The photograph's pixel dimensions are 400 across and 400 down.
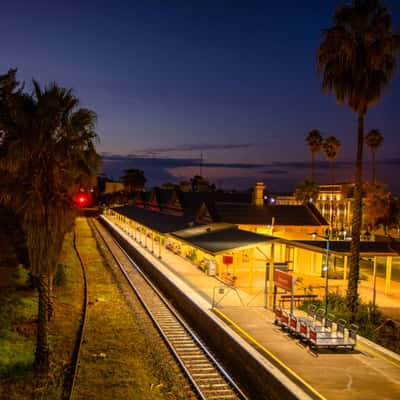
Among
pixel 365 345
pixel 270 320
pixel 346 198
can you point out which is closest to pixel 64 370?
pixel 270 320

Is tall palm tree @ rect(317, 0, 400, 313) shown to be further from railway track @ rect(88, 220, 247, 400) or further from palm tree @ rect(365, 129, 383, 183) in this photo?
palm tree @ rect(365, 129, 383, 183)

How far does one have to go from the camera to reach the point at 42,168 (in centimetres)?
1212

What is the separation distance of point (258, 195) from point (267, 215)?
139 inches

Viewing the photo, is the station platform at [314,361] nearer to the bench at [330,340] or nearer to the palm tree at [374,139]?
the bench at [330,340]

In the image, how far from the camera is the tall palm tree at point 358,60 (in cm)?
1697

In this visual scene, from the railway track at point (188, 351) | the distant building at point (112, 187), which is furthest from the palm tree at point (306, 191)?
the distant building at point (112, 187)

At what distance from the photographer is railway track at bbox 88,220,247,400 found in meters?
11.1

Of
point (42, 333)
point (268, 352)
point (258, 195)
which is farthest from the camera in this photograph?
point (258, 195)

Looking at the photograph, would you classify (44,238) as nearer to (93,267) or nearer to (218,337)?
(218,337)

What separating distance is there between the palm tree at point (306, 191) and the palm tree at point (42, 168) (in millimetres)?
62314

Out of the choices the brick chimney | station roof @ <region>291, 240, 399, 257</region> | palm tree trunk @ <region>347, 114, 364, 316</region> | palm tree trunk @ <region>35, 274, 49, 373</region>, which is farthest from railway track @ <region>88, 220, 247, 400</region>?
the brick chimney

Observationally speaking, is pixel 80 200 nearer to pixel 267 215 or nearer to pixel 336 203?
pixel 267 215

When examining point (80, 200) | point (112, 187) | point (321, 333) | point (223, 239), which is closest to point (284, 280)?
point (321, 333)

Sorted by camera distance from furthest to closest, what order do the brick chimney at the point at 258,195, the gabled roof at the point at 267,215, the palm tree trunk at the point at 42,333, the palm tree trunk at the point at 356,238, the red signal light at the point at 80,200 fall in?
the brick chimney at the point at 258,195
the gabled roof at the point at 267,215
the palm tree trunk at the point at 356,238
the red signal light at the point at 80,200
the palm tree trunk at the point at 42,333
